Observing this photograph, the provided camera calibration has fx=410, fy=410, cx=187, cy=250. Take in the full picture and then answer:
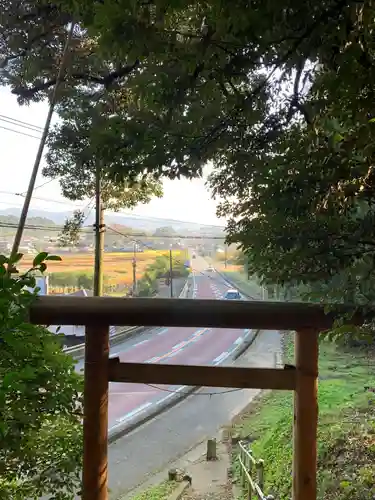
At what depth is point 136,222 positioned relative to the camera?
2818 millimetres

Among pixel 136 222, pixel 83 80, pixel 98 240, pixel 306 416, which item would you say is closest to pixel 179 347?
pixel 136 222

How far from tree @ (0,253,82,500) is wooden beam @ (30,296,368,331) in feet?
0.57

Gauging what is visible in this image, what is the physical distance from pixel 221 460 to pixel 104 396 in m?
3.19

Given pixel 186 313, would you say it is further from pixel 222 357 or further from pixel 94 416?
pixel 222 357

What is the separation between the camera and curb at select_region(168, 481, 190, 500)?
3.30m

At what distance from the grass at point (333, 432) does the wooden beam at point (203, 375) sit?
1.02 m

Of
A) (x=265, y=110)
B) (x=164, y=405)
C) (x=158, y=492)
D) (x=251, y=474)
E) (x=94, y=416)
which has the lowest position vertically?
(x=158, y=492)

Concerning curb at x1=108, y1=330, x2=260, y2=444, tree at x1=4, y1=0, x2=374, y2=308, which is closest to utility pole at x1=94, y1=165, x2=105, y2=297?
curb at x1=108, y1=330, x2=260, y2=444

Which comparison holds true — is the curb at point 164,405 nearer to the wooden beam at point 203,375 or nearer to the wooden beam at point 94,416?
the wooden beam at point 203,375

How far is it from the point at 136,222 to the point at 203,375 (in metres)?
1.62

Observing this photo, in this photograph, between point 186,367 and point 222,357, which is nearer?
point 186,367

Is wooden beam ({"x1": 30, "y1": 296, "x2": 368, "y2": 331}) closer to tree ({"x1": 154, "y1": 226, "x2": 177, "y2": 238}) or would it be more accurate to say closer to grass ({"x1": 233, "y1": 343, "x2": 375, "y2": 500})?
grass ({"x1": 233, "y1": 343, "x2": 375, "y2": 500})

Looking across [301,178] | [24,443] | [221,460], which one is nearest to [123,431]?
[221,460]

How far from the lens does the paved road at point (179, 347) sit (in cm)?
237
